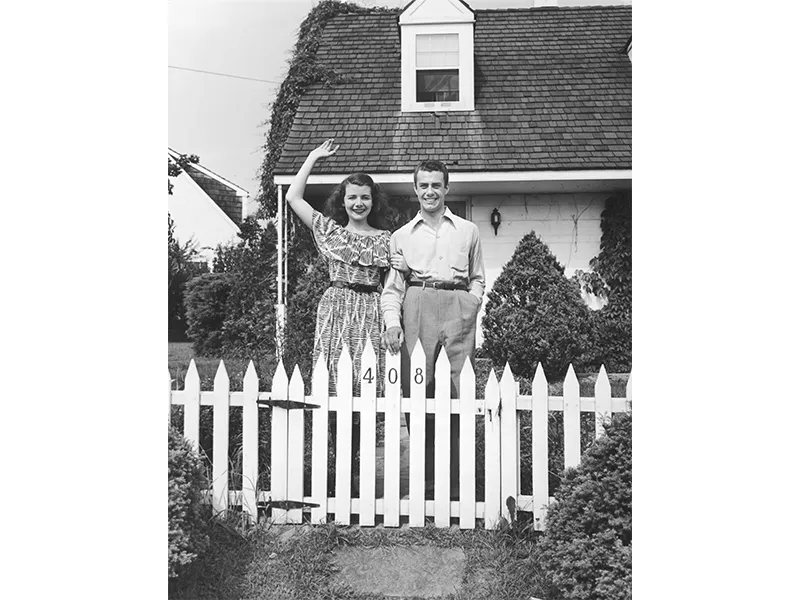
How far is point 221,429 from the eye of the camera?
9.23 feet

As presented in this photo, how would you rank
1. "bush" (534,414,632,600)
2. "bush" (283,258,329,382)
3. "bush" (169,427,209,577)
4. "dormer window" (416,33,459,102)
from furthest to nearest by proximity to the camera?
"bush" (283,258,329,382) < "dormer window" (416,33,459,102) < "bush" (169,427,209,577) < "bush" (534,414,632,600)

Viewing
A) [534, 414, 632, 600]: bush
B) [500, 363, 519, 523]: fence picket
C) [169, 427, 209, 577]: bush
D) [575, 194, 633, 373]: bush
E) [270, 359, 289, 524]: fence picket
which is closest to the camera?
[534, 414, 632, 600]: bush

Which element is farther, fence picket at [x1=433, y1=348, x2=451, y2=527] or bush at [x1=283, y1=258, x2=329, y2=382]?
bush at [x1=283, y1=258, x2=329, y2=382]

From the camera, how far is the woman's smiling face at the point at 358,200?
2.86m

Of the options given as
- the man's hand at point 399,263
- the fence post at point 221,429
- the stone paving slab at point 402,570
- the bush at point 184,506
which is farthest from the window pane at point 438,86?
the stone paving slab at point 402,570

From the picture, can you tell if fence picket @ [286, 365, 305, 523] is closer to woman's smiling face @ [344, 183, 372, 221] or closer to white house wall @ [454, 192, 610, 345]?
woman's smiling face @ [344, 183, 372, 221]

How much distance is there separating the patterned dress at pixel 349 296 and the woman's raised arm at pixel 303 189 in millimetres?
40

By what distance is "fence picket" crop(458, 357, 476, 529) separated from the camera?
269 centimetres

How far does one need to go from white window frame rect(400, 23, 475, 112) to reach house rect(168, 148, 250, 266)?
2.70 ft

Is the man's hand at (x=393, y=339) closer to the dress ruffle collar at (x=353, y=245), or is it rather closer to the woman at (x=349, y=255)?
the woman at (x=349, y=255)

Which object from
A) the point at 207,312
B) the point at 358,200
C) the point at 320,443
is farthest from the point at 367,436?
the point at 358,200

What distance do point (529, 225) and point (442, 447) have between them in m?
1.03

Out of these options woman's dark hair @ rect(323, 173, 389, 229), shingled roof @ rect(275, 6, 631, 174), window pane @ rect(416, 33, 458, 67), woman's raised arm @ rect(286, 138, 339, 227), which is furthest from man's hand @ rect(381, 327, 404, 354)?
window pane @ rect(416, 33, 458, 67)
